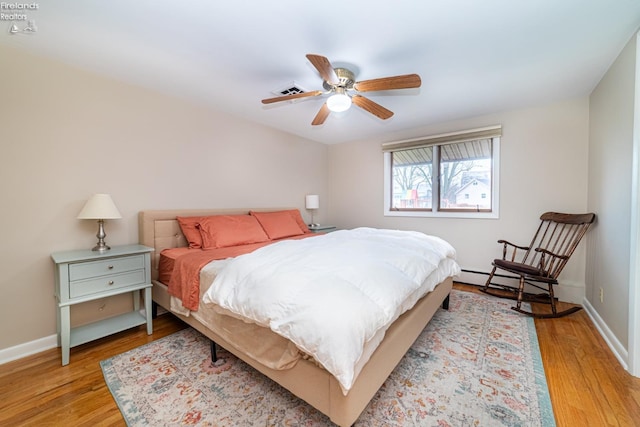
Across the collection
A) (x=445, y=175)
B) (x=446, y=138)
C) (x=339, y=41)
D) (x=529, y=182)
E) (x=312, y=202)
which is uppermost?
(x=339, y=41)

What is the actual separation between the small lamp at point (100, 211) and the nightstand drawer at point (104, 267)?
0.19 metres

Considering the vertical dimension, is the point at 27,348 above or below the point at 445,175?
below

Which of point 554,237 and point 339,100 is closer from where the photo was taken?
point 339,100

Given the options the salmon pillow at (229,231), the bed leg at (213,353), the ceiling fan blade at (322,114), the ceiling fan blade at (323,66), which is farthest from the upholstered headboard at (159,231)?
the ceiling fan blade at (323,66)

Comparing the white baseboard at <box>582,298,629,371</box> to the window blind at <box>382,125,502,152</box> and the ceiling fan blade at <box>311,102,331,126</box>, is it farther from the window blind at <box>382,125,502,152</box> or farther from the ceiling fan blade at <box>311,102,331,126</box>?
the ceiling fan blade at <box>311,102,331,126</box>

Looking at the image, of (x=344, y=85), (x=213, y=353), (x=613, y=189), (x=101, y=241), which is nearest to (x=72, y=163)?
(x=101, y=241)

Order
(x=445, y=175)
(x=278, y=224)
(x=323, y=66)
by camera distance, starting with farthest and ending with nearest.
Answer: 1. (x=445, y=175)
2. (x=278, y=224)
3. (x=323, y=66)

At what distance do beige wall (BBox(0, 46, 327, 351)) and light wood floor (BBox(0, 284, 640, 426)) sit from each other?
0.45m

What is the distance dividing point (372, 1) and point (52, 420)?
2909 millimetres

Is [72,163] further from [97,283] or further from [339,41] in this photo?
[339,41]

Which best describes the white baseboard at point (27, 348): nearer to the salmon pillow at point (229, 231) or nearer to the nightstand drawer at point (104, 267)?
the nightstand drawer at point (104, 267)

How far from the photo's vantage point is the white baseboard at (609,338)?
1731 mm

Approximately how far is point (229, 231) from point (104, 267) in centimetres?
105

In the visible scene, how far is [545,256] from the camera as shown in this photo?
290 centimetres
